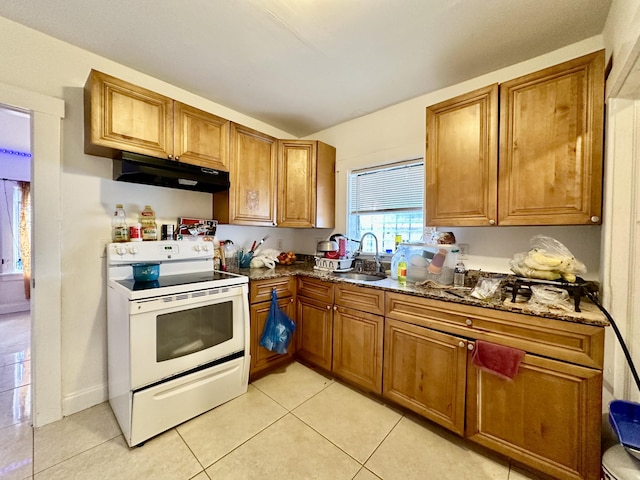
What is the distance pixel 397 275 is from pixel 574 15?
1859 millimetres

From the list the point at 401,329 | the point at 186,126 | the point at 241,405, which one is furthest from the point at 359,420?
the point at 186,126

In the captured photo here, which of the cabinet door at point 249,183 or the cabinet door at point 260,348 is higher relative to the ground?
the cabinet door at point 249,183

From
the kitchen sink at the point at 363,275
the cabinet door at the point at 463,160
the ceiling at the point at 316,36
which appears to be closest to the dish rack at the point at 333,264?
the kitchen sink at the point at 363,275

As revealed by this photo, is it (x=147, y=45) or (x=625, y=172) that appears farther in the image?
(x=147, y=45)

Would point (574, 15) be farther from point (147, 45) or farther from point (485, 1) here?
point (147, 45)

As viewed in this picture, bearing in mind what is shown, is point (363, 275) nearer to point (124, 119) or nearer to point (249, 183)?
point (249, 183)

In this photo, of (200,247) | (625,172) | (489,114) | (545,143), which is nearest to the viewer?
(625,172)

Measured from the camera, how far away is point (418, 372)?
1.63 m

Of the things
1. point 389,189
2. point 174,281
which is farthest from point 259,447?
point 389,189

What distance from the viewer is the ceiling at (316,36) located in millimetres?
1385

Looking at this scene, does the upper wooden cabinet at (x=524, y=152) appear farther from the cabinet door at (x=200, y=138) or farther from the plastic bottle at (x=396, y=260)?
the cabinet door at (x=200, y=138)

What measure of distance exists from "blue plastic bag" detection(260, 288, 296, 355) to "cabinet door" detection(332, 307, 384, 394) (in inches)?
16.7

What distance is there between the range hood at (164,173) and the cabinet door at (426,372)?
5.90ft

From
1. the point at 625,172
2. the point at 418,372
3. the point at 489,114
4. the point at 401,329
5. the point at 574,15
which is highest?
the point at 574,15
